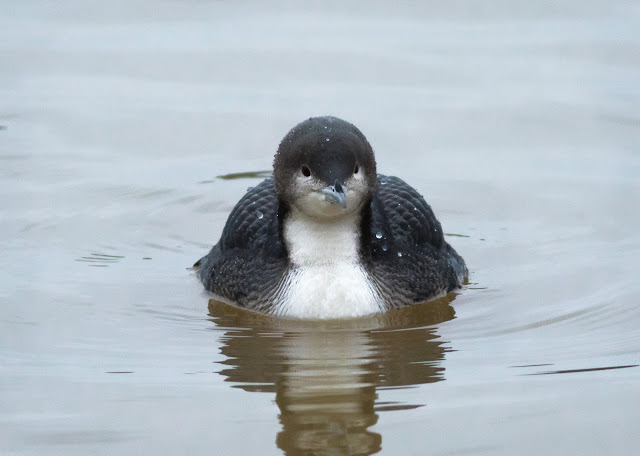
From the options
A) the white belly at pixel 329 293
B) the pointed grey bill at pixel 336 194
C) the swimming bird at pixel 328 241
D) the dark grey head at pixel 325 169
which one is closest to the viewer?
the pointed grey bill at pixel 336 194

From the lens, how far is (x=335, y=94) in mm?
14086

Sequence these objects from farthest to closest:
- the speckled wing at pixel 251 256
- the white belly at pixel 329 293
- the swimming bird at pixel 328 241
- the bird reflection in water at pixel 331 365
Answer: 1. the speckled wing at pixel 251 256
2. the white belly at pixel 329 293
3. the swimming bird at pixel 328 241
4. the bird reflection in water at pixel 331 365

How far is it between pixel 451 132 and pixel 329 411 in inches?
238

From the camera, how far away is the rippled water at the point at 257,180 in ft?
25.1

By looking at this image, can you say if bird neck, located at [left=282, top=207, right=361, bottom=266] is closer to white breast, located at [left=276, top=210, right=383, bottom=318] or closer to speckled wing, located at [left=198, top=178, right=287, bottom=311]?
white breast, located at [left=276, top=210, right=383, bottom=318]

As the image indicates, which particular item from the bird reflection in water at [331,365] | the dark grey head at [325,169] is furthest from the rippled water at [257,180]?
the dark grey head at [325,169]

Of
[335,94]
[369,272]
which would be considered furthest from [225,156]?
[369,272]

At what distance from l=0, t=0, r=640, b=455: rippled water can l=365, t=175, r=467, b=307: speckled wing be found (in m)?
0.20

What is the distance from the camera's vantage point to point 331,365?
8.48 m

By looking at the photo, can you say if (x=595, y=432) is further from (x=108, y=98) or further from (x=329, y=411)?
(x=108, y=98)

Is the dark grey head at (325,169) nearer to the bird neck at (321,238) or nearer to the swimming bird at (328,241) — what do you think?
the swimming bird at (328,241)

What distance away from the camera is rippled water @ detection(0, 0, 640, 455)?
764cm

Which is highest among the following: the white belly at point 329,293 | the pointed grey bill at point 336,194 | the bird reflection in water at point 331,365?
the pointed grey bill at point 336,194

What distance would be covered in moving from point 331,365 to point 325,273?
95cm
